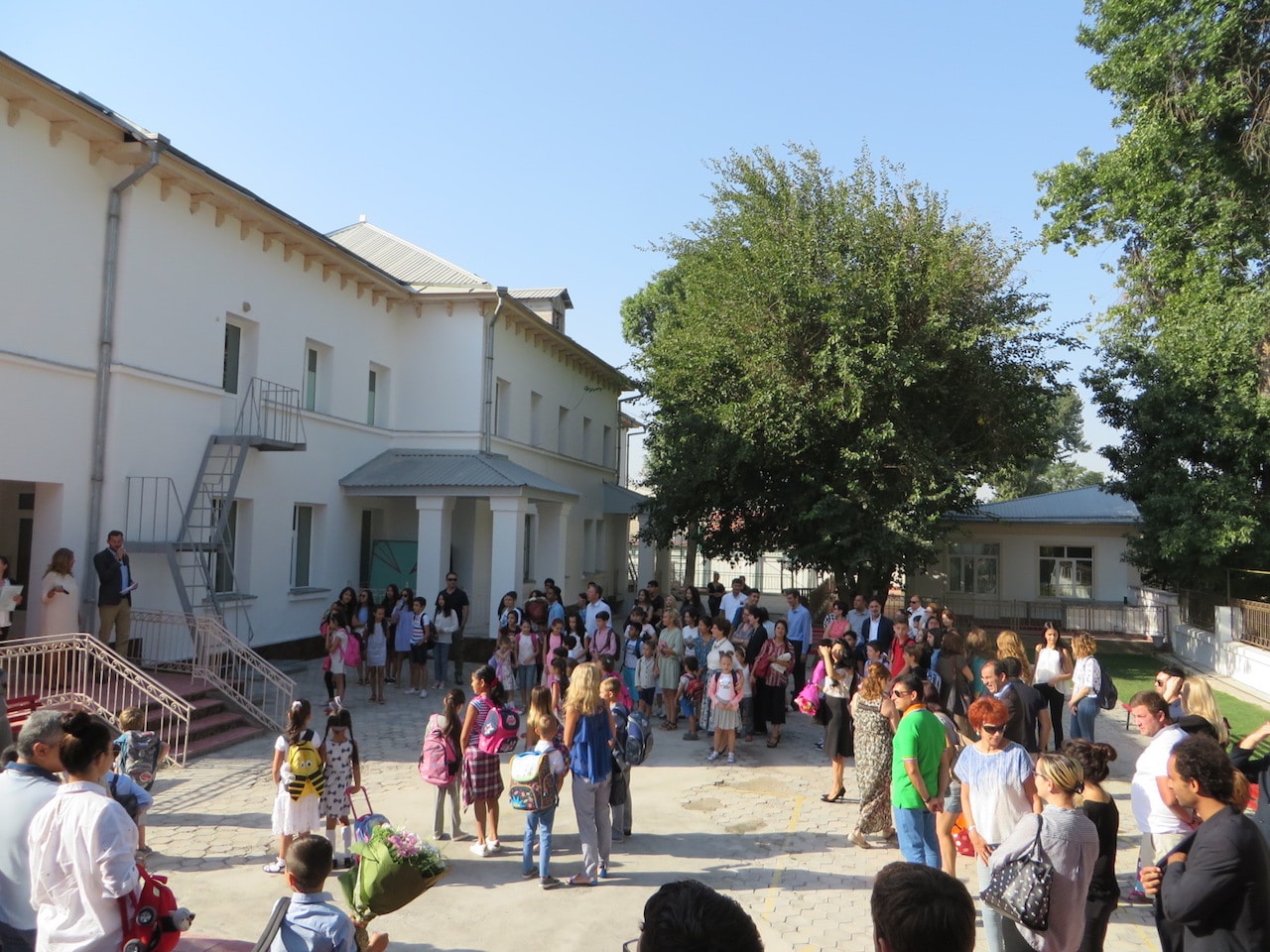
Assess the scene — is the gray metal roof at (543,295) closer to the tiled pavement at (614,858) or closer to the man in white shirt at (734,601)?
the man in white shirt at (734,601)

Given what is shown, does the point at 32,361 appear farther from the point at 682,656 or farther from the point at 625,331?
the point at 625,331

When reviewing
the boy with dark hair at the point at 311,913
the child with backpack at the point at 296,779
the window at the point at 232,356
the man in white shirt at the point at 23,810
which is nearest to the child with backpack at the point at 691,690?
the child with backpack at the point at 296,779

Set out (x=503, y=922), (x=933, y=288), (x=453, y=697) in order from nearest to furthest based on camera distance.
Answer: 1. (x=503, y=922)
2. (x=453, y=697)
3. (x=933, y=288)

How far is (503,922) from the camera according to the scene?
6.25 m

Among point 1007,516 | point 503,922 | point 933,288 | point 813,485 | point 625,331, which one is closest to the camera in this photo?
point 503,922

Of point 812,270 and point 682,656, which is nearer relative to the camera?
point 682,656

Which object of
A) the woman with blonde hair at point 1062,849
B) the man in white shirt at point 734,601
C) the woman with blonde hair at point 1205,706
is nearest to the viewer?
the woman with blonde hair at point 1062,849

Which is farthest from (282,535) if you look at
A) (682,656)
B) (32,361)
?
(682,656)

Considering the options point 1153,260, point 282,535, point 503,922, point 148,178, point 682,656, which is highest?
point 1153,260

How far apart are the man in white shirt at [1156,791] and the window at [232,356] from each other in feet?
48.4

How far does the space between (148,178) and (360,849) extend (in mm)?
12528

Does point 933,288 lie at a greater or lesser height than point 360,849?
greater

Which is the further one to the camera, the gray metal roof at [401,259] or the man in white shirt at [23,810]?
the gray metal roof at [401,259]

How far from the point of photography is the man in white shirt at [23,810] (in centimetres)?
380
